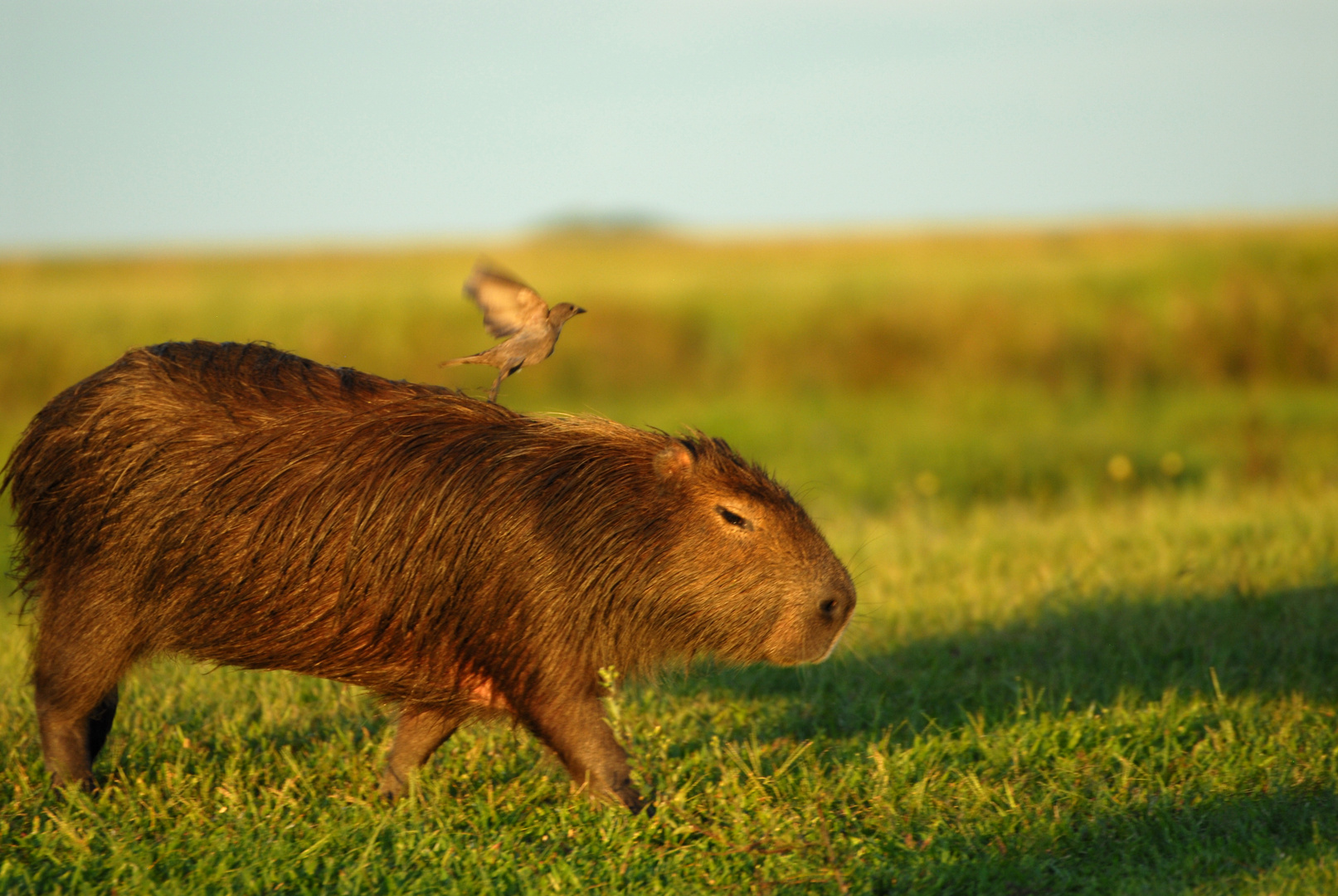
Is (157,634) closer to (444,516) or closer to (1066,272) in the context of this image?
(444,516)

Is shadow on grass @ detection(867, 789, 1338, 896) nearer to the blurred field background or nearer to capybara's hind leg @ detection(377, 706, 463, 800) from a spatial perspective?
capybara's hind leg @ detection(377, 706, 463, 800)

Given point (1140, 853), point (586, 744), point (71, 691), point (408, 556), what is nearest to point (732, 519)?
point (586, 744)

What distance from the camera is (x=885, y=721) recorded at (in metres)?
4.08

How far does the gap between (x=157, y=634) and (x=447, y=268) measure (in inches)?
944

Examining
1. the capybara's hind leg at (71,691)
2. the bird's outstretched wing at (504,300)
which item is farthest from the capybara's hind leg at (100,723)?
the bird's outstretched wing at (504,300)

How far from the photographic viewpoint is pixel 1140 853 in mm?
Answer: 3086

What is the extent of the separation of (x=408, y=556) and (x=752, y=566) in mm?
881

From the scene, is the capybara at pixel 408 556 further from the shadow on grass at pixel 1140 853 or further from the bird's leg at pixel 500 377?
the shadow on grass at pixel 1140 853

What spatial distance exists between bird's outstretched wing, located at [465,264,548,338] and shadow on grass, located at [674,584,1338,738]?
127 centimetres

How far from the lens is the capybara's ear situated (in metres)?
3.27

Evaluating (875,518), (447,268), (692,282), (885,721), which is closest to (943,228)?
(447,268)

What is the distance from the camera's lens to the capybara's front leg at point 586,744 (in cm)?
316

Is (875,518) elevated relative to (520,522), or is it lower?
lower

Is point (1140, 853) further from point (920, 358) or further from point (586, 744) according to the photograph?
point (920, 358)
